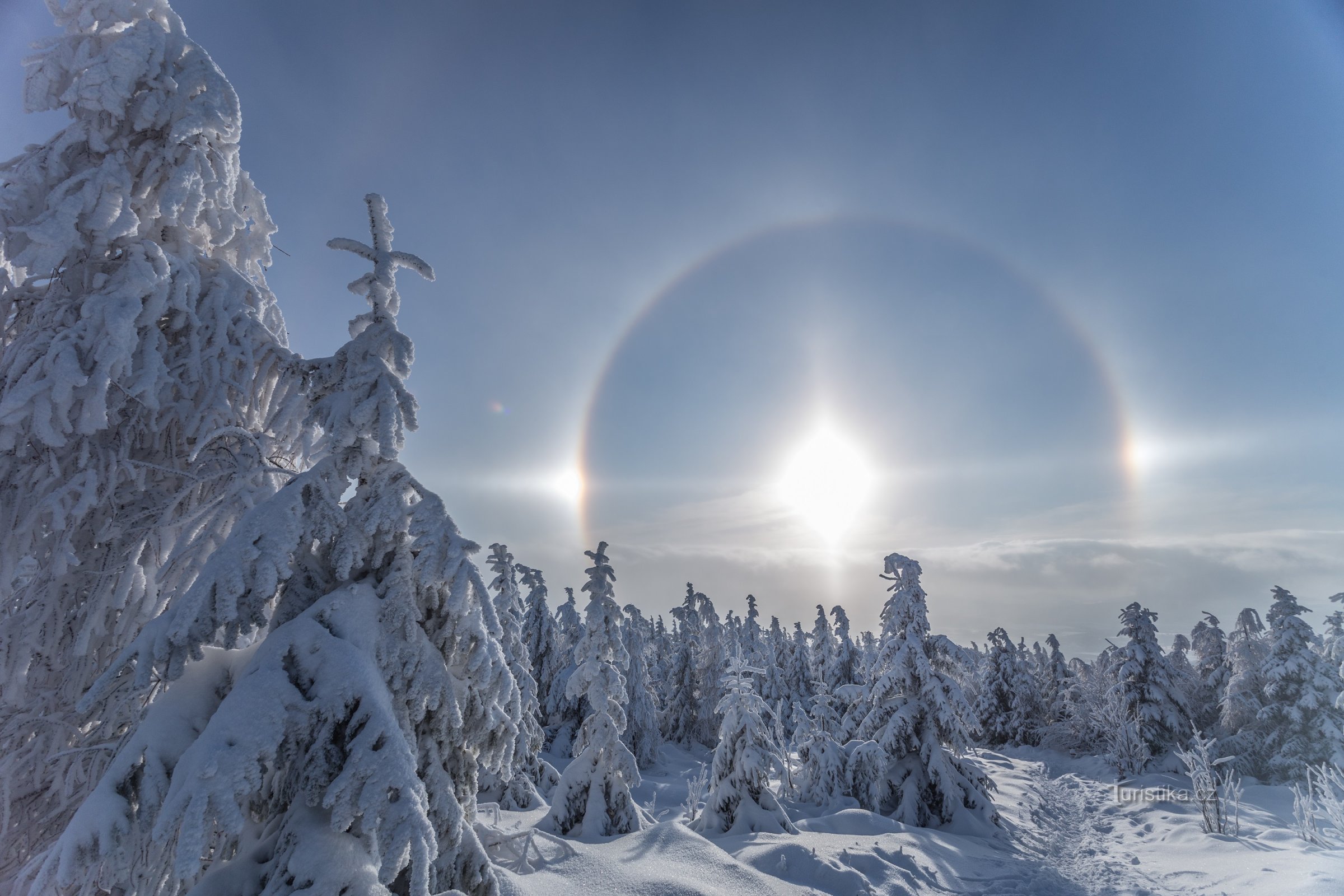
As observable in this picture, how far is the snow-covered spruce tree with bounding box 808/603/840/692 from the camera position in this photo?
1864 inches

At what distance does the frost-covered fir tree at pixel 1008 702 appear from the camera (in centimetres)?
4578

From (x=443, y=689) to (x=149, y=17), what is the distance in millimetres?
9699

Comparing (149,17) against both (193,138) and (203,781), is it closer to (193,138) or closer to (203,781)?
(193,138)

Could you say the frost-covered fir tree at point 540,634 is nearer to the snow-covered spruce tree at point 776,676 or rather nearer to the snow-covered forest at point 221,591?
the snow-covered spruce tree at point 776,676

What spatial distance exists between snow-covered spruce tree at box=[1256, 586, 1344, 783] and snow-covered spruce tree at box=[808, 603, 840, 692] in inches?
1016

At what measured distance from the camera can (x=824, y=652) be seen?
4747 centimetres

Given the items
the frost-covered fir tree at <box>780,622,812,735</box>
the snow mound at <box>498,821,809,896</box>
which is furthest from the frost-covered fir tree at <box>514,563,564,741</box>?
the snow mound at <box>498,821,809,896</box>

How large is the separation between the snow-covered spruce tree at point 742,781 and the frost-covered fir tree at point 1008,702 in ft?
114

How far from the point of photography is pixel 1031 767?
1455 inches

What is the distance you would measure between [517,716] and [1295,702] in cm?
3529

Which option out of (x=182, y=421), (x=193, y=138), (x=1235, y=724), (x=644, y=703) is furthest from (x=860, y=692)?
(x=193, y=138)

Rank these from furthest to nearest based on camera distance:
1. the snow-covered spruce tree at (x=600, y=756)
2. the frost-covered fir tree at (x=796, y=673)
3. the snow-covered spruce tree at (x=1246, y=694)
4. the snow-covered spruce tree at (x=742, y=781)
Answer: the frost-covered fir tree at (x=796, y=673), the snow-covered spruce tree at (x=1246, y=694), the snow-covered spruce tree at (x=742, y=781), the snow-covered spruce tree at (x=600, y=756)

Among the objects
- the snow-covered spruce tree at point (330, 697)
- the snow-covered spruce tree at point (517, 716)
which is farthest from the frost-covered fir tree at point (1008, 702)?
the snow-covered spruce tree at point (330, 697)

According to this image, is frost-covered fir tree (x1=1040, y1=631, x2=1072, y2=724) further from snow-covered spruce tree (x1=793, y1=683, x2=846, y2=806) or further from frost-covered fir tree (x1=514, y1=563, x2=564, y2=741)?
frost-covered fir tree (x1=514, y1=563, x2=564, y2=741)
